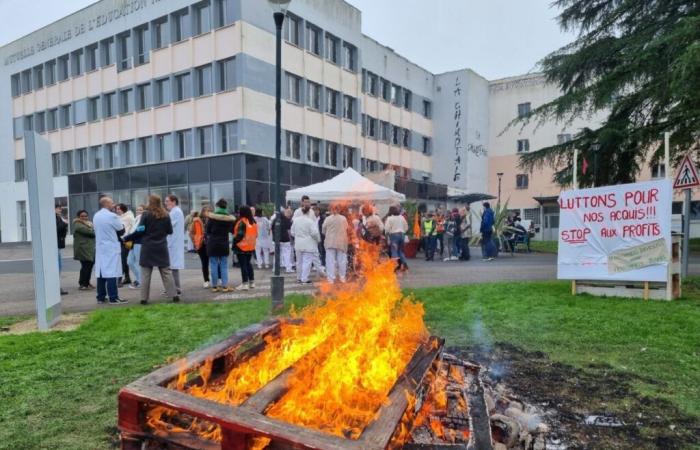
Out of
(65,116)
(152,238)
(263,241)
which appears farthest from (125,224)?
(65,116)

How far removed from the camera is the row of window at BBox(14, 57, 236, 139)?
27109 mm

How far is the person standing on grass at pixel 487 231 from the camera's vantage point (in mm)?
17148

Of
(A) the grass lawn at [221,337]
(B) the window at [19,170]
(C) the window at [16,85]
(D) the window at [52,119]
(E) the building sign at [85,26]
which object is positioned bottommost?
(A) the grass lawn at [221,337]

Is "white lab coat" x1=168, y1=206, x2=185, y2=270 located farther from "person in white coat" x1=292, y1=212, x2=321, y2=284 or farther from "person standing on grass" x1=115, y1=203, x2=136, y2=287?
"person in white coat" x1=292, y1=212, x2=321, y2=284

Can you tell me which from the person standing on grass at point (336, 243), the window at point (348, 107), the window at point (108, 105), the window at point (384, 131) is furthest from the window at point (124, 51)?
the person standing on grass at point (336, 243)

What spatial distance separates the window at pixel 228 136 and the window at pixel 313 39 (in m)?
7.46

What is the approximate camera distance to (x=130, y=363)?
208 inches

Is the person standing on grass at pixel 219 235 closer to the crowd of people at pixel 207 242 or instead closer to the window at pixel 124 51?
the crowd of people at pixel 207 242

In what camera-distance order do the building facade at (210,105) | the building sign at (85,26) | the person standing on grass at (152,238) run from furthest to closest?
the building sign at (85,26), the building facade at (210,105), the person standing on grass at (152,238)

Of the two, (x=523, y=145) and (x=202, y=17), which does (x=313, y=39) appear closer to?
(x=202, y=17)

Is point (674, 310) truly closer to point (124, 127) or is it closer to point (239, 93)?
point (239, 93)

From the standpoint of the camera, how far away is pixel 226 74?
88.1 feet

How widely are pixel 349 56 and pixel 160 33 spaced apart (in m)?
12.1

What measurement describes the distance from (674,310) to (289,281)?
818cm
